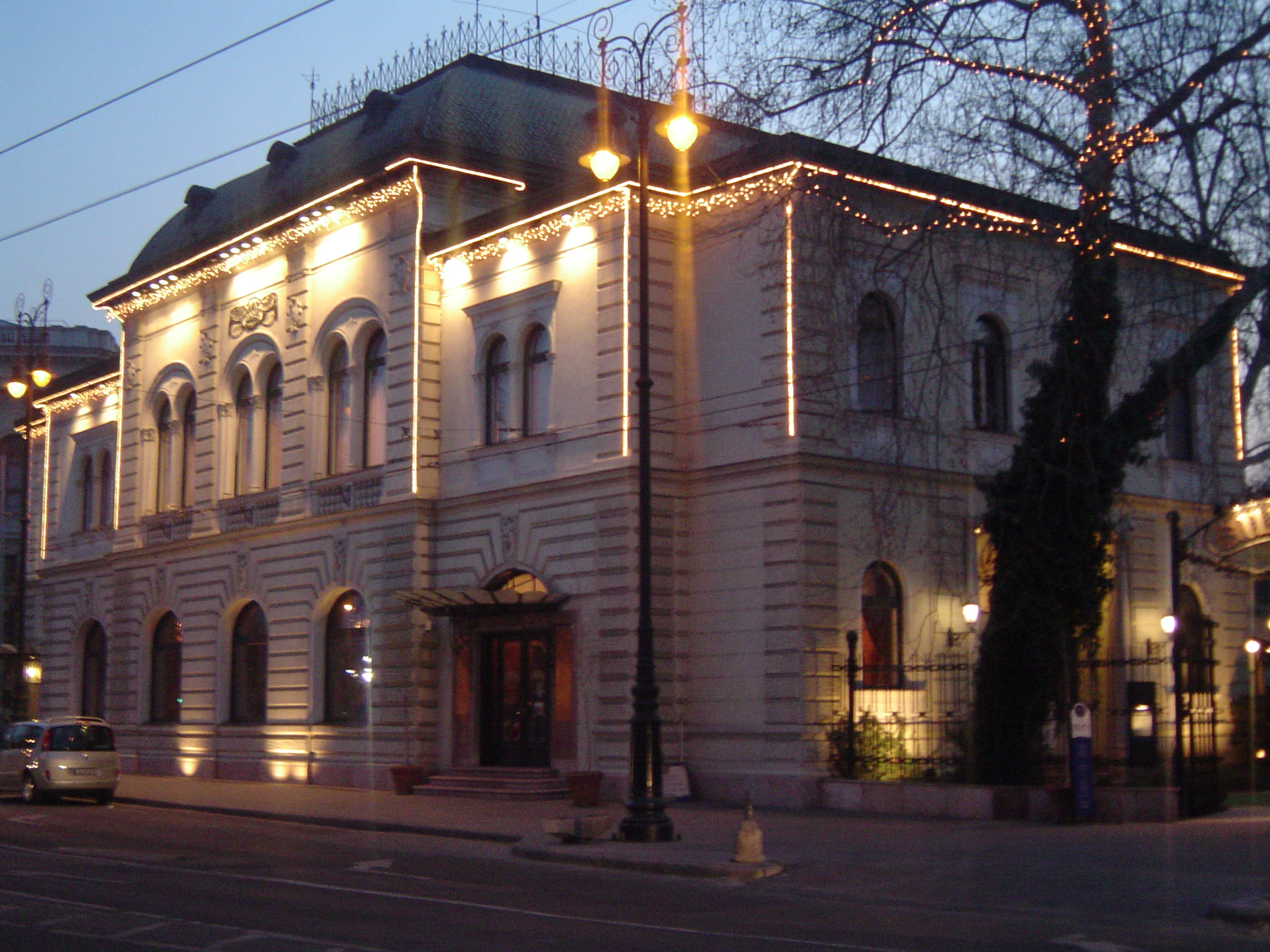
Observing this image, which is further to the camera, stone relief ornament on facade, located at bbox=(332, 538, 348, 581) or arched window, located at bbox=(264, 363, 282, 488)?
arched window, located at bbox=(264, 363, 282, 488)

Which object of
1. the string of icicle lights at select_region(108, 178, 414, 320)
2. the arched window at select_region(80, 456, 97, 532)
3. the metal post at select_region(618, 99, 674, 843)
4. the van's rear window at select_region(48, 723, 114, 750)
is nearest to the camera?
the metal post at select_region(618, 99, 674, 843)

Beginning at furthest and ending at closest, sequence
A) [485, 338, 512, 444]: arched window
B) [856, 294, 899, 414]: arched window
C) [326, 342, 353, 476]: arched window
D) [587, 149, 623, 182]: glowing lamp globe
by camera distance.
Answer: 1. [326, 342, 353, 476]: arched window
2. [485, 338, 512, 444]: arched window
3. [856, 294, 899, 414]: arched window
4. [587, 149, 623, 182]: glowing lamp globe

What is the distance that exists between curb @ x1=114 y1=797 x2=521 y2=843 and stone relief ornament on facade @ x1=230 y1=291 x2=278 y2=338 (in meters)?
11.7

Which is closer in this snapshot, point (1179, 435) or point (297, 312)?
point (1179, 435)

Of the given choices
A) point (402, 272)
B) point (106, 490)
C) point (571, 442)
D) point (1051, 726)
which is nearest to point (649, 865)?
point (1051, 726)

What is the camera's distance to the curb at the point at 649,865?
17.0 m

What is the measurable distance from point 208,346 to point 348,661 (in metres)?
10.1

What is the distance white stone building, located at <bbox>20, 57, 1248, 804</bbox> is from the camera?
25031 millimetres

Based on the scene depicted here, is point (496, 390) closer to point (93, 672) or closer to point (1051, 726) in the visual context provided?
point (1051, 726)

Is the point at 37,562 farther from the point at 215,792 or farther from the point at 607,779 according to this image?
the point at 607,779

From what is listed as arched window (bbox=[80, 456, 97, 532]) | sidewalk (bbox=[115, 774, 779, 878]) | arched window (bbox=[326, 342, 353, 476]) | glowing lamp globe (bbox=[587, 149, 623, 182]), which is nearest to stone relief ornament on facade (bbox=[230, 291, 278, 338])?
arched window (bbox=[326, 342, 353, 476])

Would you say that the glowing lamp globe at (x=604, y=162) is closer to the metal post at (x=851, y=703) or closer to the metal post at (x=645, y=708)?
the metal post at (x=645, y=708)

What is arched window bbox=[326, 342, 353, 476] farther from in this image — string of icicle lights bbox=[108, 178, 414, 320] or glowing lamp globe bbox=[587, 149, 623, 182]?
glowing lamp globe bbox=[587, 149, 623, 182]

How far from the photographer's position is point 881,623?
1066 inches
